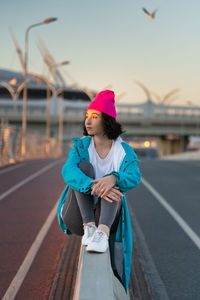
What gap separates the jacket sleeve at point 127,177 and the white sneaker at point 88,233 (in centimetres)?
38

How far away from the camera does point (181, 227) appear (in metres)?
6.54

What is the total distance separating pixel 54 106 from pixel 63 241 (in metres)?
89.5

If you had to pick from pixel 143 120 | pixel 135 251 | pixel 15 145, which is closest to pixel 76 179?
pixel 135 251

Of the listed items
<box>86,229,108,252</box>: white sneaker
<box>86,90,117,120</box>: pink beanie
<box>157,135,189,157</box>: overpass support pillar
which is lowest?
<box>157,135,189,157</box>: overpass support pillar

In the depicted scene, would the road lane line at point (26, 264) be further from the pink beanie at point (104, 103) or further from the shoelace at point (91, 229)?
the pink beanie at point (104, 103)

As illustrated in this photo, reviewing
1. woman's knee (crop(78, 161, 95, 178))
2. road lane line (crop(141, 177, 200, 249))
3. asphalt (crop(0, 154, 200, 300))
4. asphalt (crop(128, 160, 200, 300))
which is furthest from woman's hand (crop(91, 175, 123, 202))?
road lane line (crop(141, 177, 200, 249))

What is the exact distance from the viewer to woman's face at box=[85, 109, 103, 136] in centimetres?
371

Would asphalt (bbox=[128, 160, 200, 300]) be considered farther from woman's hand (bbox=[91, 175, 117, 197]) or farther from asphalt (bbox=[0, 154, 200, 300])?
woman's hand (bbox=[91, 175, 117, 197])

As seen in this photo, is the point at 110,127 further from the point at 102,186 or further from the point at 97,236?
the point at 97,236

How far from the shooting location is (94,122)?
3.71m

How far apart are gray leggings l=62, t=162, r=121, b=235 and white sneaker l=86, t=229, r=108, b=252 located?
0.61 ft

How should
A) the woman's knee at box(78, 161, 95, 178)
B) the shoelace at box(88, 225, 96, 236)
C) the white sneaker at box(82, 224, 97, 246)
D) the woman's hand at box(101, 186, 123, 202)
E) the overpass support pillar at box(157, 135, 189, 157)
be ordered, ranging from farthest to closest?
the overpass support pillar at box(157, 135, 189, 157)
the woman's knee at box(78, 161, 95, 178)
the woman's hand at box(101, 186, 123, 202)
the shoelace at box(88, 225, 96, 236)
the white sneaker at box(82, 224, 97, 246)

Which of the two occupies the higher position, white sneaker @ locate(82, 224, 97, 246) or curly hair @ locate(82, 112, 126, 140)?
curly hair @ locate(82, 112, 126, 140)

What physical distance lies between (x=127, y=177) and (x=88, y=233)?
0.55 m
